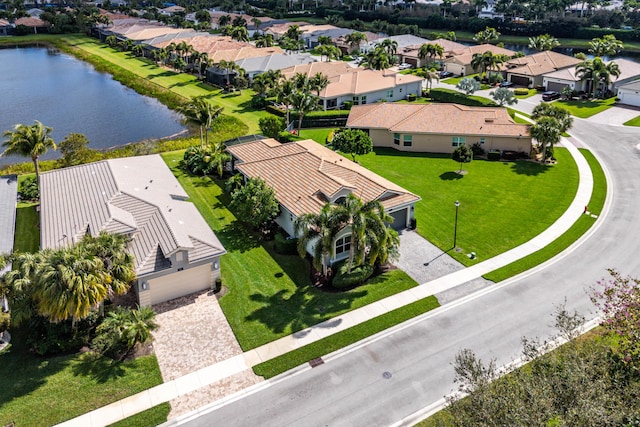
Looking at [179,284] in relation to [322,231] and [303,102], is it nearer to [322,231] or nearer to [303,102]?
[322,231]

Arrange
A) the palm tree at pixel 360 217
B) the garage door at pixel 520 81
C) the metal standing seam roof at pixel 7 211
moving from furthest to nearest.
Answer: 1. the garage door at pixel 520 81
2. the metal standing seam roof at pixel 7 211
3. the palm tree at pixel 360 217

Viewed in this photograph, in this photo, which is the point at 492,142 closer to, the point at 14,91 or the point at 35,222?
the point at 35,222

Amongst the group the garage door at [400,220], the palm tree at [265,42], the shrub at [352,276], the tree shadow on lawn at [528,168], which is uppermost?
the palm tree at [265,42]

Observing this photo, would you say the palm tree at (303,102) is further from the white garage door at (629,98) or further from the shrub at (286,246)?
the white garage door at (629,98)

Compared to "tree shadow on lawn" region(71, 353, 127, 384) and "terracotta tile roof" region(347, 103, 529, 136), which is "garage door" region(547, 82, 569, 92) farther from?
"tree shadow on lawn" region(71, 353, 127, 384)

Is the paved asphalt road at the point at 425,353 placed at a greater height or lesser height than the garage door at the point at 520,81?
lesser

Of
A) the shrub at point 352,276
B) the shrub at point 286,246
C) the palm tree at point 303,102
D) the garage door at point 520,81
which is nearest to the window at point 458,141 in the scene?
the palm tree at point 303,102

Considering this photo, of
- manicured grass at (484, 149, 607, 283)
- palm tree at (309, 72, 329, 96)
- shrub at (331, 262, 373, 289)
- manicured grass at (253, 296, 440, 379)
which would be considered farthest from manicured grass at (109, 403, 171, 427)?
palm tree at (309, 72, 329, 96)
